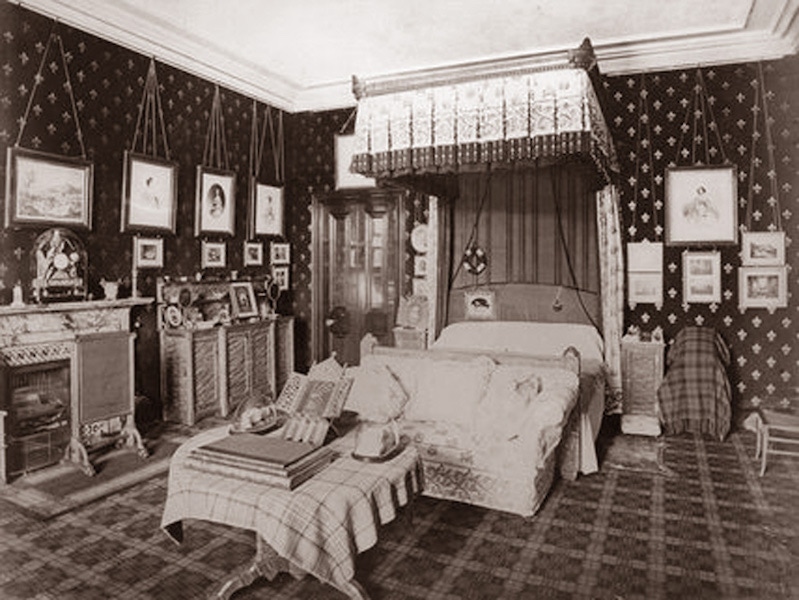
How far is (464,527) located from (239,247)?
517cm

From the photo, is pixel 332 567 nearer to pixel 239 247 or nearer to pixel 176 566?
pixel 176 566

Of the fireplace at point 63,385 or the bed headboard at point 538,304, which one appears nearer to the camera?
the fireplace at point 63,385

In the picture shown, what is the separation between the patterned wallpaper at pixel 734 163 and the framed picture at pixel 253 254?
15.4ft

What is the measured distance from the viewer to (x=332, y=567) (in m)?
2.80

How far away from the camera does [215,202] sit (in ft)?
24.6

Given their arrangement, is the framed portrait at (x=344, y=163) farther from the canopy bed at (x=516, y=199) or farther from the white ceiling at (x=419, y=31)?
the canopy bed at (x=516, y=199)

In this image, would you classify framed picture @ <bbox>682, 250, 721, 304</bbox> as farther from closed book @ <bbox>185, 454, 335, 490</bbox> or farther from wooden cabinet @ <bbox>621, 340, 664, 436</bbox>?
closed book @ <bbox>185, 454, 335, 490</bbox>

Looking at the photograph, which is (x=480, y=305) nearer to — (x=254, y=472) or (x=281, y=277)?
(x=281, y=277)

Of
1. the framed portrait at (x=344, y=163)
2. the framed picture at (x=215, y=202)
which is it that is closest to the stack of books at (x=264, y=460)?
the framed picture at (x=215, y=202)

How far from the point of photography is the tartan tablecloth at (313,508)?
9.16 ft

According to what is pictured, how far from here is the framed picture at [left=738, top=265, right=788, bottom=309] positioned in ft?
21.2

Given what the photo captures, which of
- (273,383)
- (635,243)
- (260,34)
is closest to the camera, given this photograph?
(260,34)

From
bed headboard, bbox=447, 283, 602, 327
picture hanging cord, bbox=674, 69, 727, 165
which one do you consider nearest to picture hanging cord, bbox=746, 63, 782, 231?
picture hanging cord, bbox=674, 69, 727, 165

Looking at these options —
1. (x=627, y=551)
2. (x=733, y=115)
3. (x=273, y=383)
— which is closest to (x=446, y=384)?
(x=627, y=551)
